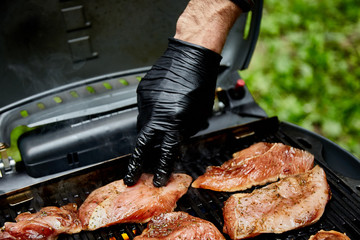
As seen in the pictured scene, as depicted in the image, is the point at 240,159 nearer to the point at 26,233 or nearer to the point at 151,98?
the point at 151,98

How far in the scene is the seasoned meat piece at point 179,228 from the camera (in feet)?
7.09

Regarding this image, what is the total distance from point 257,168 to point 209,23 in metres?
1.11

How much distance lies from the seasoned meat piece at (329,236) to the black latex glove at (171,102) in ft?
3.28

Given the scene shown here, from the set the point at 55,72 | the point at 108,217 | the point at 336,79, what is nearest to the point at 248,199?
the point at 108,217

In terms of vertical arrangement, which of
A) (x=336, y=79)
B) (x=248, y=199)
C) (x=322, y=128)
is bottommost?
(x=322, y=128)

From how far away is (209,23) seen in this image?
8.46 feet

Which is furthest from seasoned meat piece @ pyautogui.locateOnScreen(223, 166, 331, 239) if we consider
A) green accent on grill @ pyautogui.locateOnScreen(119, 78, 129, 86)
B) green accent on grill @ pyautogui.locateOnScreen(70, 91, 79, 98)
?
green accent on grill @ pyautogui.locateOnScreen(70, 91, 79, 98)

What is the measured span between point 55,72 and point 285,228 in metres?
1.96

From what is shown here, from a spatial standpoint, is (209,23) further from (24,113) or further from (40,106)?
(24,113)

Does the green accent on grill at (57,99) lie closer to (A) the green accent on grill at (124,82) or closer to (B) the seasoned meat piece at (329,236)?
(A) the green accent on grill at (124,82)

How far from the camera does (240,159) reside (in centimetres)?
275

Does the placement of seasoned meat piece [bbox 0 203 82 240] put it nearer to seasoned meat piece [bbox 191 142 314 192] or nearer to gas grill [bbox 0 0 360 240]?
gas grill [bbox 0 0 360 240]

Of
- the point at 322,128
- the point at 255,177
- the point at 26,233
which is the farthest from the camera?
the point at 322,128

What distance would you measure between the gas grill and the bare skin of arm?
0.19 m
